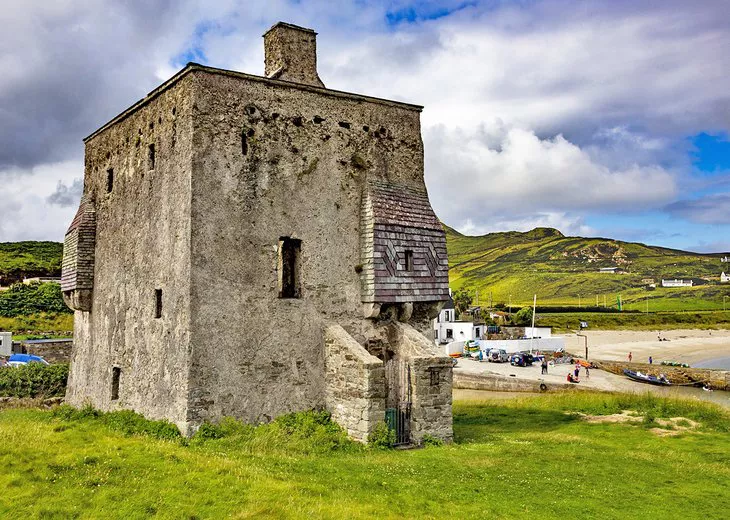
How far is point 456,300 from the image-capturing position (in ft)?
349

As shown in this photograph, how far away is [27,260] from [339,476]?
72446mm

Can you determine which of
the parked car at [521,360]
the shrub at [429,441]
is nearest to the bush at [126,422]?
the shrub at [429,441]

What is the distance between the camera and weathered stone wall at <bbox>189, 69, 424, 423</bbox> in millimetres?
16016

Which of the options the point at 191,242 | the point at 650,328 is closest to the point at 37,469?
the point at 191,242

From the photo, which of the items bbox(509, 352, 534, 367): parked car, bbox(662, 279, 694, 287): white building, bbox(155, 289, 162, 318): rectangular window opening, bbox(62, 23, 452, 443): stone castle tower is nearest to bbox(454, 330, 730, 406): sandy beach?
bbox(509, 352, 534, 367): parked car

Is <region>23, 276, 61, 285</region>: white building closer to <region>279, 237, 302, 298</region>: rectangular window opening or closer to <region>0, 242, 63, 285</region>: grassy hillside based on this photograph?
<region>0, 242, 63, 285</region>: grassy hillside

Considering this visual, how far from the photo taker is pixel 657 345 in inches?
3364

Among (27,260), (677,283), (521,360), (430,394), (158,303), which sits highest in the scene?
(677,283)

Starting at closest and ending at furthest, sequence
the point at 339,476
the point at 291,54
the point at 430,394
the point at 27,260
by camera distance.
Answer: the point at 339,476 → the point at 430,394 → the point at 291,54 → the point at 27,260

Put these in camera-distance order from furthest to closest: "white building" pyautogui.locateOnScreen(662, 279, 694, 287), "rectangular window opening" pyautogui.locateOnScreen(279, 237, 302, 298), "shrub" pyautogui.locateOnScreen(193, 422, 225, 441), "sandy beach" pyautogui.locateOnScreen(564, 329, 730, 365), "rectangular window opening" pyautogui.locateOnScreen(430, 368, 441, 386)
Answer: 1. "white building" pyautogui.locateOnScreen(662, 279, 694, 287)
2. "sandy beach" pyautogui.locateOnScreen(564, 329, 730, 365)
3. "rectangular window opening" pyautogui.locateOnScreen(279, 237, 302, 298)
4. "rectangular window opening" pyautogui.locateOnScreen(430, 368, 441, 386)
5. "shrub" pyautogui.locateOnScreen(193, 422, 225, 441)

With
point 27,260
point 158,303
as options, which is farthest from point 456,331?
point 158,303

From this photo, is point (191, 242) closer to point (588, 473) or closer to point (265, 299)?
point (265, 299)

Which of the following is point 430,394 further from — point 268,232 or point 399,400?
point 268,232

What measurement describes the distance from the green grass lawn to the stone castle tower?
4.61 feet
